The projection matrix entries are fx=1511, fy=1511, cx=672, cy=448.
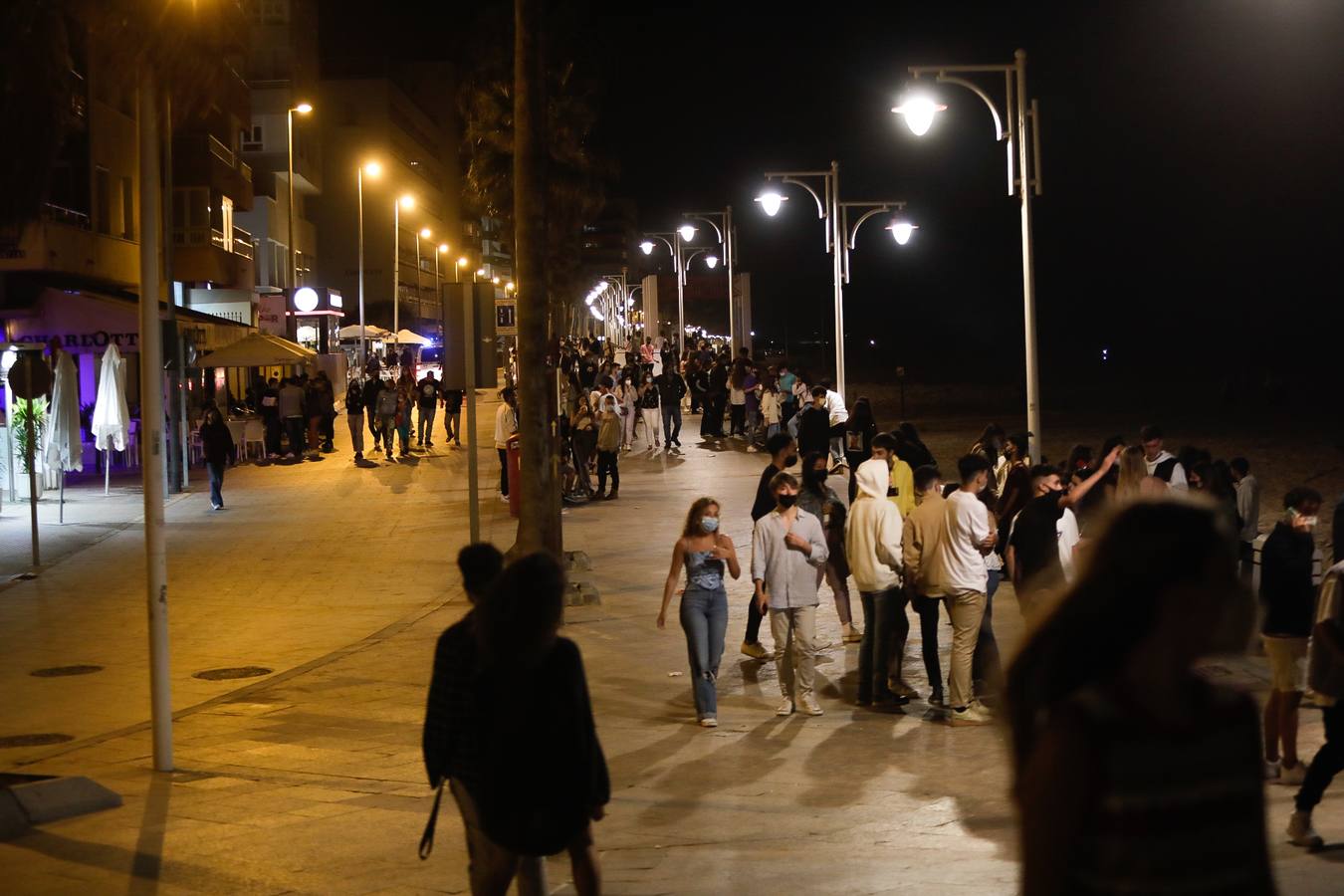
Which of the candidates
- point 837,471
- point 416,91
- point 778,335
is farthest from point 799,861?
point 416,91

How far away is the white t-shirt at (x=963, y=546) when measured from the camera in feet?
34.2

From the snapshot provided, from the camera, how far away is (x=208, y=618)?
1568 centimetres

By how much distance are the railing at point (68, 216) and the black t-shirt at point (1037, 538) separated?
24.6m

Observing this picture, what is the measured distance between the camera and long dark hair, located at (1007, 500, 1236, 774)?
2656 millimetres

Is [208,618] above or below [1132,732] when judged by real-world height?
below

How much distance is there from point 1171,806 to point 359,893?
196 inches

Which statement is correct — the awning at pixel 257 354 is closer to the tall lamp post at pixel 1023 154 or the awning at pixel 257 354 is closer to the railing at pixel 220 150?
the railing at pixel 220 150

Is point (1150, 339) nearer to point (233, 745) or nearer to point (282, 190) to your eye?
point (282, 190)

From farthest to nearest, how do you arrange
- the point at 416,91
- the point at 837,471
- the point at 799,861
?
the point at 416,91, the point at 837,471, the point at 799,861

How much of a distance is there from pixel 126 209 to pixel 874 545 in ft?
99.2

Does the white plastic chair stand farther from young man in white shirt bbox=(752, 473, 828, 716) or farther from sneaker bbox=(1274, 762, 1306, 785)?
sneaker bbox=(1274, 762, 1306, 785)

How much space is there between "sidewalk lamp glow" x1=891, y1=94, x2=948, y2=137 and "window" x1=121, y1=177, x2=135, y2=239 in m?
22.5

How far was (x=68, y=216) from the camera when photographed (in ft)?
106

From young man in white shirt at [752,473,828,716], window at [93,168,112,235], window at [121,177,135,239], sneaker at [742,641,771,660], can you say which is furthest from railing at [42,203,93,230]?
young man in white shirt at [752,473,828,716]
